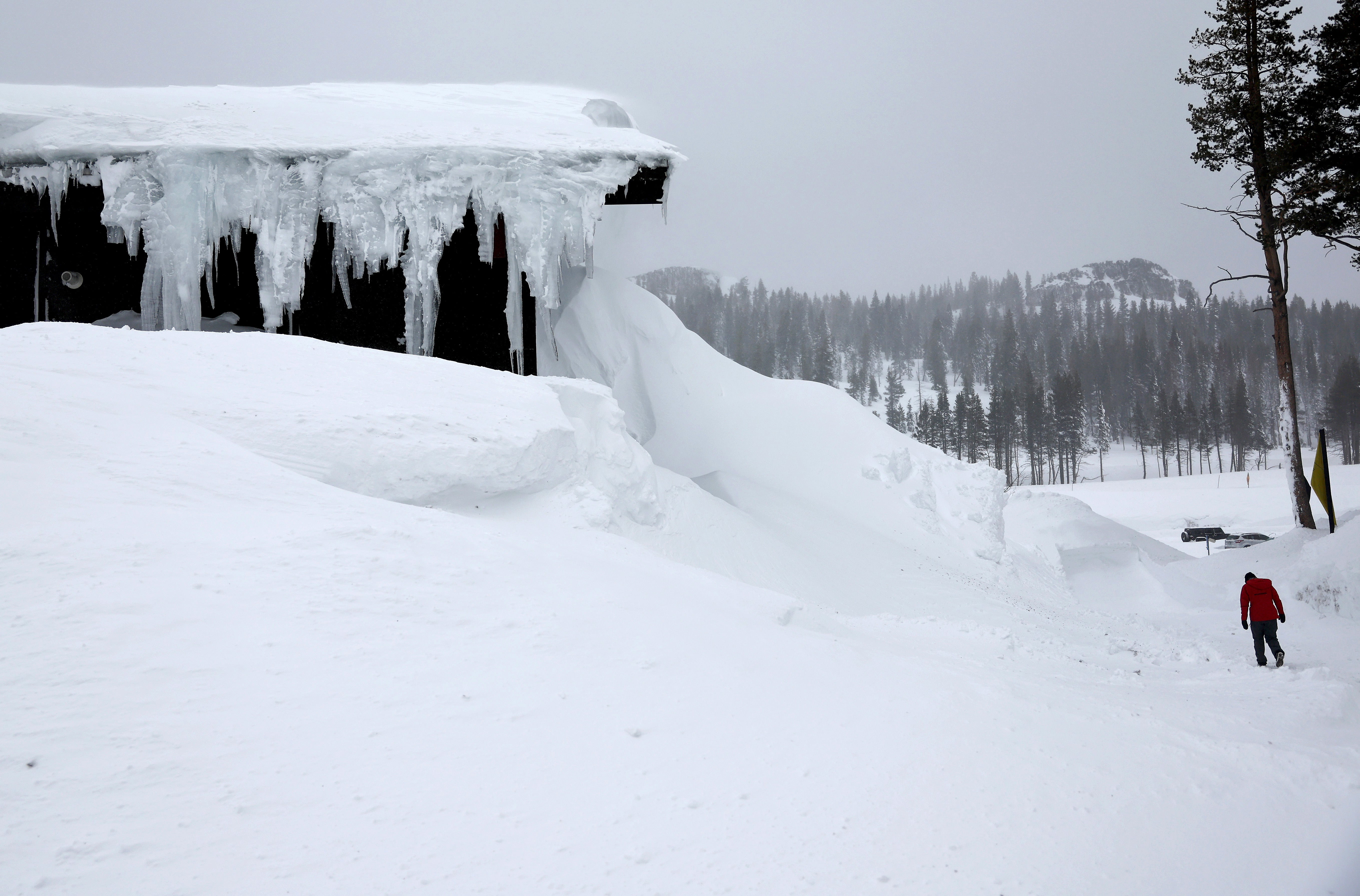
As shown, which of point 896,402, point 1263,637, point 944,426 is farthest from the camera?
point 896,402

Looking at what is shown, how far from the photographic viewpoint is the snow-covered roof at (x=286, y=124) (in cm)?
1102

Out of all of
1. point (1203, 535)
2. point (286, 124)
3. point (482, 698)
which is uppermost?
point (286, 124)

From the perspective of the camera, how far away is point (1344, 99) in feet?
44.9

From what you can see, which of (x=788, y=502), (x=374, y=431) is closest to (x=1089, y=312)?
(x=788, y=502)

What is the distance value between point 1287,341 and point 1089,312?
347ft

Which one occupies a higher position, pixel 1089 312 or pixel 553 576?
pixel 1089 312

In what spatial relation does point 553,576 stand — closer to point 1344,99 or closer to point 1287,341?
point 1287,341

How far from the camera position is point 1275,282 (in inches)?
594

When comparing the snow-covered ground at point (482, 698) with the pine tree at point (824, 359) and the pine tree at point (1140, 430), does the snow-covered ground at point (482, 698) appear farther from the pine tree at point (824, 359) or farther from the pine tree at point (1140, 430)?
the pine tree at point (1140, 430)

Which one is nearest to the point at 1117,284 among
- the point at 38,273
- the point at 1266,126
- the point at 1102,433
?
the point at 1102,433

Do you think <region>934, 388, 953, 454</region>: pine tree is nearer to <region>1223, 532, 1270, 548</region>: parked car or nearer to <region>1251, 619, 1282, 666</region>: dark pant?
Result: <region>1223, 532, 1270, 548</region>: parked car

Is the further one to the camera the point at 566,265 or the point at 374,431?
the point at 566,265

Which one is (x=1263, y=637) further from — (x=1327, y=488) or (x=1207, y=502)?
(x=1207, y=502)

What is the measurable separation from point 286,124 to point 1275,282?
60.3 feet
